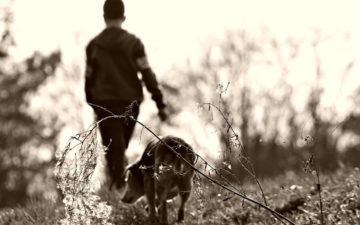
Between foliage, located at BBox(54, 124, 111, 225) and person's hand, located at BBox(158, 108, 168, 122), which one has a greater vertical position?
person's hand, located at BBox(158, 108, 168, 122)

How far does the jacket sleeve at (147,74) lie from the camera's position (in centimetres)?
923

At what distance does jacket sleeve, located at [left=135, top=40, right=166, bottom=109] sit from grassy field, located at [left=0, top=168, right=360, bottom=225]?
1.33 meters

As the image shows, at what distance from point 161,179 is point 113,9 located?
2908mm

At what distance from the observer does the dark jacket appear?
9242 millimetres

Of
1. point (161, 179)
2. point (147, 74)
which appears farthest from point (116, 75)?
point (161, 179)

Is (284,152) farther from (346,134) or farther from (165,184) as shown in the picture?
(165,184)

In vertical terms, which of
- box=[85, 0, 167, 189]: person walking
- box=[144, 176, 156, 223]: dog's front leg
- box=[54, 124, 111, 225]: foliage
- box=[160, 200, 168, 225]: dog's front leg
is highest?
box=[85, 0, 167, 189]: person walking

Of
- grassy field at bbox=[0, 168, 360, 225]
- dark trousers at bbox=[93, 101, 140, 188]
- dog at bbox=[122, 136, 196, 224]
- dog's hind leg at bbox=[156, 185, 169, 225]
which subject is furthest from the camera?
dark trousers at bbox=[93, 101, 140, 188]

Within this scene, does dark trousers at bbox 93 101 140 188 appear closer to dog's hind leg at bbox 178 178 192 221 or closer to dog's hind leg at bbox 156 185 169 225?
dog's hind leg at bbox 178 178 192 221

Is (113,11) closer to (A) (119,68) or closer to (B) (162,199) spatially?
(A) (119,68)

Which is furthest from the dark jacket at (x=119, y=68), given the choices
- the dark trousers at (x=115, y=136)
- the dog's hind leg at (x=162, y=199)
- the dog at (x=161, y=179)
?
the dog's hind leg at (x=162, y=199)

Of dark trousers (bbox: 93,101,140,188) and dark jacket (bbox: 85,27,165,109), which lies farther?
dark trousers (bbox: 93,101,140,188)

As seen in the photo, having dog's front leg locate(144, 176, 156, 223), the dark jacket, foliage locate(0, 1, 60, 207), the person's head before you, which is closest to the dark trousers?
the dark jacket

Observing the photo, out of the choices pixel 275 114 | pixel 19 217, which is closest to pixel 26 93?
pixel 275 114
